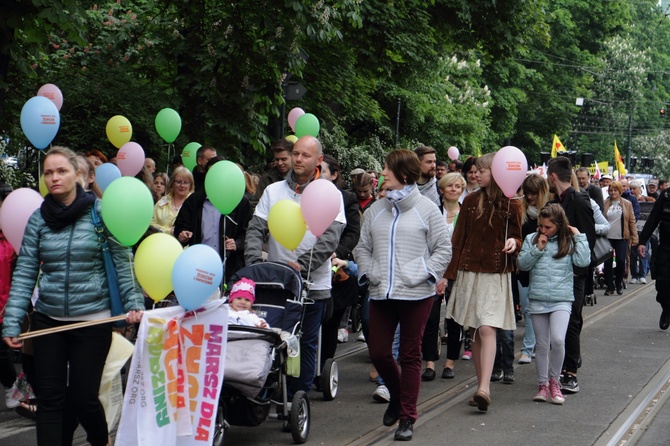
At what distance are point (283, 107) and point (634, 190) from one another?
10.2 meters

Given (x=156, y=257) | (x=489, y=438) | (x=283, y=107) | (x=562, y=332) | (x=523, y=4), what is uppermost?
(x=523, y=4)

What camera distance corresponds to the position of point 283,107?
15.9 m

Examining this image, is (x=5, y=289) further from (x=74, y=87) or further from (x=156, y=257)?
(x=74, y=87)

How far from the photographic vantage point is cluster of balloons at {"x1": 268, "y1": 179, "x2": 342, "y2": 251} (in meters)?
7.67

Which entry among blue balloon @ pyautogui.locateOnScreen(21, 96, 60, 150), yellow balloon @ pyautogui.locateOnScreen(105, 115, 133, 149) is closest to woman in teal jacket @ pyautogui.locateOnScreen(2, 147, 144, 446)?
blue balloon @ pyautogui.locateOnScreen(21, 96, 60, 150)

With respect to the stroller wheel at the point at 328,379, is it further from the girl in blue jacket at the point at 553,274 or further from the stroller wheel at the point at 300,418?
the girl in blue jacket at the point at 553,274

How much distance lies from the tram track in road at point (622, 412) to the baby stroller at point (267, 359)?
22.6 inches

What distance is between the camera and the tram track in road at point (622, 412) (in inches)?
309

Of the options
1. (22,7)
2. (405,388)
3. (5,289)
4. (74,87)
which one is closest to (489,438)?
(405,388)

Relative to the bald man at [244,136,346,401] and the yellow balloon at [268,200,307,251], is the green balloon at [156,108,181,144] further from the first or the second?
the yellow balloon at [268,200,307,251]

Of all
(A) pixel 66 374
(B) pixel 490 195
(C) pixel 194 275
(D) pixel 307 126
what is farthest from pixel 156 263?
(D) pixel 307 126

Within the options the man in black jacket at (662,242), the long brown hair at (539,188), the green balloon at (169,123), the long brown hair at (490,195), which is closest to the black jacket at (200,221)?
the long brown hair at (490,195)

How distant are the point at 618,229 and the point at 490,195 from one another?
10802 millimetres

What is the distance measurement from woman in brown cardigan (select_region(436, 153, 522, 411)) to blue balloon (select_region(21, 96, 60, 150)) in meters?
4.13
